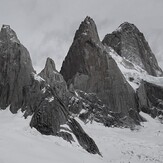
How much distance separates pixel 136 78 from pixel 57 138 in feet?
169

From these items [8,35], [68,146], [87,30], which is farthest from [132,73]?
[68,146]

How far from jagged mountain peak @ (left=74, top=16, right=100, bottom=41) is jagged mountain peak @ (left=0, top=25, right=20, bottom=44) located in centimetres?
Result: 2148

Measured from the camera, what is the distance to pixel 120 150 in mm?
34125

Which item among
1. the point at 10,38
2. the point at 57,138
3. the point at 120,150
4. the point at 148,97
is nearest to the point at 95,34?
the point at 148,97

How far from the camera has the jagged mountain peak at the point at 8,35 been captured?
54.2 metres

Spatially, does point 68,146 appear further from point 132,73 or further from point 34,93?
point 132,73

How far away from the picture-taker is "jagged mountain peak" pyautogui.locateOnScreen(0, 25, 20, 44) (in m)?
54.2

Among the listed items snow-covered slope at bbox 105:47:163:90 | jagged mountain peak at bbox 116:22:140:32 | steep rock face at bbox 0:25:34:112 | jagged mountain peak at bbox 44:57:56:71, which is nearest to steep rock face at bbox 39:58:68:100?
jagged mountain peak at bbox 44:57:56:71

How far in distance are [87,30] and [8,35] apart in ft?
78.6

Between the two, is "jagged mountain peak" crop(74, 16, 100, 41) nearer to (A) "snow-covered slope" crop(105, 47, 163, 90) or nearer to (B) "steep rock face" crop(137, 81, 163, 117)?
(A) "snow-covered slope" crop(105, 47, 163, 90)

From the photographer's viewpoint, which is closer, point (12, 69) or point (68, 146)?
point (68, 146)

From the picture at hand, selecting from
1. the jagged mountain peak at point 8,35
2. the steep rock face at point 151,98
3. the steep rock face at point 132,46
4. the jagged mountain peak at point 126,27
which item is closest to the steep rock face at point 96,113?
the steep rock face at point 151,98

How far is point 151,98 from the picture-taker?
74.1 m

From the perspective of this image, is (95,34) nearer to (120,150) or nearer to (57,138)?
(120,150)
